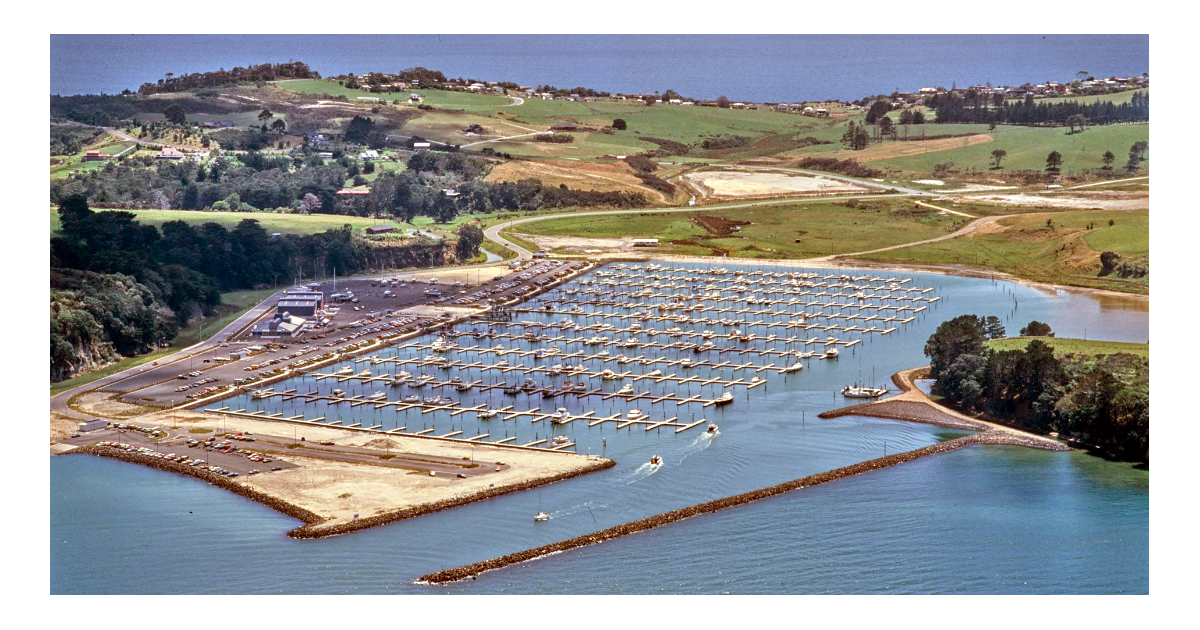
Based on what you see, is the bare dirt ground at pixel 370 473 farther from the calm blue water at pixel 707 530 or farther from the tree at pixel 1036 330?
the tree at pixel 1036 330

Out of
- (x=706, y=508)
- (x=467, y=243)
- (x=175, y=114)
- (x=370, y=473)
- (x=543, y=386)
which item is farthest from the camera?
(x=175, y=114)

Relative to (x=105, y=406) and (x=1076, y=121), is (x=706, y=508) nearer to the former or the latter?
(x=105, y=406)

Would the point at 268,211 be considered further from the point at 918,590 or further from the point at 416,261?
the point at 918,590

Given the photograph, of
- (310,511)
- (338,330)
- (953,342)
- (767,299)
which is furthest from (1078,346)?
(338,330)

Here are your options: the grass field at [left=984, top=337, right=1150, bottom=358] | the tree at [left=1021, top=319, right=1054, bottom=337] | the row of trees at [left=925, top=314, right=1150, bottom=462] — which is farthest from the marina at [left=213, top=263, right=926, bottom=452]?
the grass field at [left=984, top=337, right=1150, bottom=358]

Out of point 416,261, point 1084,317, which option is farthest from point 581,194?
point 1084,317

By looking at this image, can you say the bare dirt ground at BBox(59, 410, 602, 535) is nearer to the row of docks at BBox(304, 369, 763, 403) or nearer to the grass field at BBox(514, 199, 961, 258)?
the row of docks at BBox(304, 369, 763, 403)
